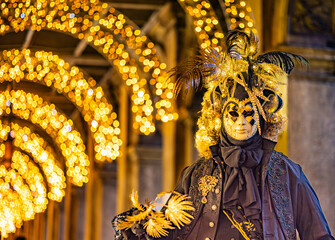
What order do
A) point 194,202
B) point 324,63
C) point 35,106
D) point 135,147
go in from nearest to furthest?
point 194,202 → point 324,63 → point 35,106 → point 135,147

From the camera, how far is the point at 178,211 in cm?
687

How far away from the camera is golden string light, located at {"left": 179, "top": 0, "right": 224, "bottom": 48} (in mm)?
10492

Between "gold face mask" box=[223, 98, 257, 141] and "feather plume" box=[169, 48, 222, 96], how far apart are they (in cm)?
31

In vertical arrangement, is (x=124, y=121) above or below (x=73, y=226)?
above

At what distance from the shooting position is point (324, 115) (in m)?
10.7

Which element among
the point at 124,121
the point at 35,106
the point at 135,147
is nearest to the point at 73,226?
the point at 124,121

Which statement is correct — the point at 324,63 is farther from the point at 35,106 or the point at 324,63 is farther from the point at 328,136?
the point at 35,106

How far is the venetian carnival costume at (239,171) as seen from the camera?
6.78 meters

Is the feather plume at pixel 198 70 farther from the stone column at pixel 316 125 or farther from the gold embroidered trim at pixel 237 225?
the stone column at pixel 316 125

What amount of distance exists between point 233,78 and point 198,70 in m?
0.28

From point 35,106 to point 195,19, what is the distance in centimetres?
554

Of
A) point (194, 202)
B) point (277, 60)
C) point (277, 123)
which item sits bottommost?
point (194, 202)

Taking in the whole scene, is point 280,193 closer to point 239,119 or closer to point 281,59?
point 239,119

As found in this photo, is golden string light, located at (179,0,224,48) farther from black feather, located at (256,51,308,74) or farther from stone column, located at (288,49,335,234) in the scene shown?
black feather, located at (256,51,308,74)
